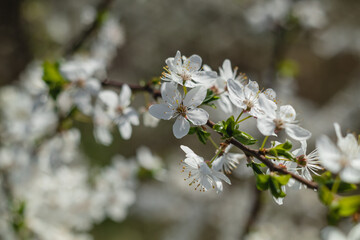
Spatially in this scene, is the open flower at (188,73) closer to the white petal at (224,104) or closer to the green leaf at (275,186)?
the white petal at (224,104)

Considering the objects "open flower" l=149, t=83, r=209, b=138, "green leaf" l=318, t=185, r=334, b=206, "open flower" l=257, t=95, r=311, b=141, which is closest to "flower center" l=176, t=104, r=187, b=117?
"open flower" l=149, t=83, r=209, b=138

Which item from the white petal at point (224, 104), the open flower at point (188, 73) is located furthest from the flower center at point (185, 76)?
the white petal at point (224, 104)

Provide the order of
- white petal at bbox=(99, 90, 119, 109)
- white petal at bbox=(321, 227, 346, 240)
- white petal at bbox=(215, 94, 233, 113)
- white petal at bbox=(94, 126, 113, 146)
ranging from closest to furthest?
white petal at bbox=(321, 227, 346, 240) → white petal at bbox=(215, 94, 233, 113) → white petal at bbox=(99, 90, 119, 109) → white petal at bbox=(94, 126, 113, 146)

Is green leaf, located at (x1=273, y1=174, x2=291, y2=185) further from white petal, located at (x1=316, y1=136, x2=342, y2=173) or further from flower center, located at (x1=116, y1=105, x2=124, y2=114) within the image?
flower center, located at (x1=116, y1=105, x2=124, y2=114)

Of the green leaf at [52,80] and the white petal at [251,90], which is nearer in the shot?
the white petal at [251,90]

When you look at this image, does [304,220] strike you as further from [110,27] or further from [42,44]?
[42,44]

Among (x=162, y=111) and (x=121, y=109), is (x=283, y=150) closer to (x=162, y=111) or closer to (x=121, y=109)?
(x=162, y=111)
